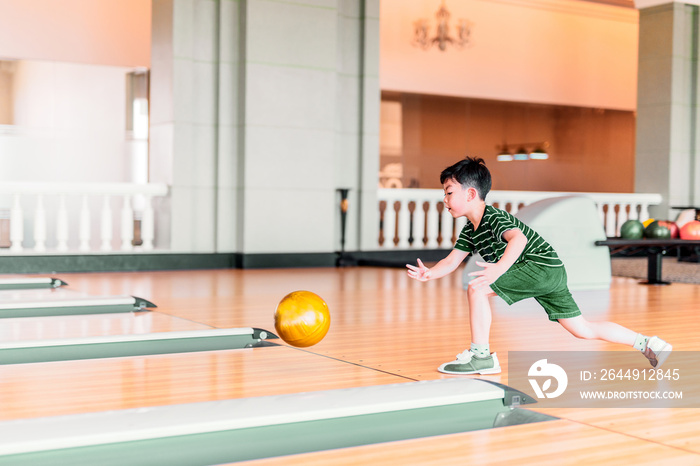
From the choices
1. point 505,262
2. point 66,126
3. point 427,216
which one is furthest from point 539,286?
point 66,126

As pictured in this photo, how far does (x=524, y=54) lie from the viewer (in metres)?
15.2

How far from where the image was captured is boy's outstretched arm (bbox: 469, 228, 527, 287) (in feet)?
9.99

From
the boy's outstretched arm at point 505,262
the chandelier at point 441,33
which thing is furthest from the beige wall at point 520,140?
the boy's outstretched arm at point 505,262

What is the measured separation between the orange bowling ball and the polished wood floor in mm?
118

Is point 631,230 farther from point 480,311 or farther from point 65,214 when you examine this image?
point 65,214

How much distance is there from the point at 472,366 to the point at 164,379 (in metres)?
1.19

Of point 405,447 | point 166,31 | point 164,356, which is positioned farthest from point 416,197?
point 405,447

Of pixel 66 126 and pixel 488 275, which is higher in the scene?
pixel 66 126

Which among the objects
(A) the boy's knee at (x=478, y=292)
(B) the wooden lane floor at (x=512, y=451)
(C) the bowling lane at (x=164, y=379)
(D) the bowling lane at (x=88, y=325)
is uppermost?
(A) the boy's knee at (x=478, y=292)

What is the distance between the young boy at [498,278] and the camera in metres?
3.24

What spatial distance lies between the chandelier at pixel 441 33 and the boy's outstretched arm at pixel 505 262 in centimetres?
1096

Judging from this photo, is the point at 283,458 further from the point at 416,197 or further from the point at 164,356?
the point at 416,197

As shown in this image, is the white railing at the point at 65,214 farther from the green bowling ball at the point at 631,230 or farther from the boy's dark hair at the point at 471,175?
the boy's dark hair at the point at 471,175

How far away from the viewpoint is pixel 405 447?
229 centimetres
